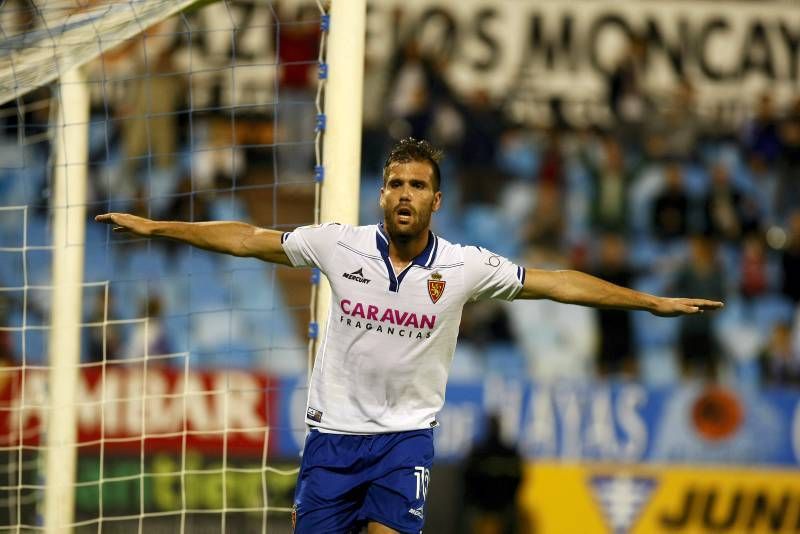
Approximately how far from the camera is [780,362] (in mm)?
12312

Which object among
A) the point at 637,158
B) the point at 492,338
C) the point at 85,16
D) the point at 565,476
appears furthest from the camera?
the point at 637,158

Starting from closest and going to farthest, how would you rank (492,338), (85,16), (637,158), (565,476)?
1. (85,16)
2. (565,476)
3. (492,338)
4. (637,158)

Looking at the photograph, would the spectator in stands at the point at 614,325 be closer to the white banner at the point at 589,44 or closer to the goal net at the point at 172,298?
the white banner at the point at 589,44

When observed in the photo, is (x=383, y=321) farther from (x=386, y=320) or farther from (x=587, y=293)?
(x=587, y=293)

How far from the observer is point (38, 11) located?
6.70 metres

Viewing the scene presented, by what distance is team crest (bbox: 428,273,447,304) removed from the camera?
474cm

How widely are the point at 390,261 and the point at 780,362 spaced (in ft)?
27.9

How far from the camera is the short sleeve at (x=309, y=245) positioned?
4.78 m

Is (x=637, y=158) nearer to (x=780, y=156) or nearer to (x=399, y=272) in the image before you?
(x=780, y=156)

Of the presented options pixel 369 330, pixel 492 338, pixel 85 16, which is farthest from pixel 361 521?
pixel 492 338

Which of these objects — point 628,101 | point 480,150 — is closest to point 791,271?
point 628,101

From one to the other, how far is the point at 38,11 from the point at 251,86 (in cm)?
571

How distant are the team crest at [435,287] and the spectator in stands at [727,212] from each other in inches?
343

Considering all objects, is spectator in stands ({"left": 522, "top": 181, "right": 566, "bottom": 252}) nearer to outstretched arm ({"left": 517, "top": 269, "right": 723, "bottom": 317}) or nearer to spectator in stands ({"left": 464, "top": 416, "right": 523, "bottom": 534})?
spectator in stands ({"left": 464, "top": 416, "right": 523, "bottom": 534})
